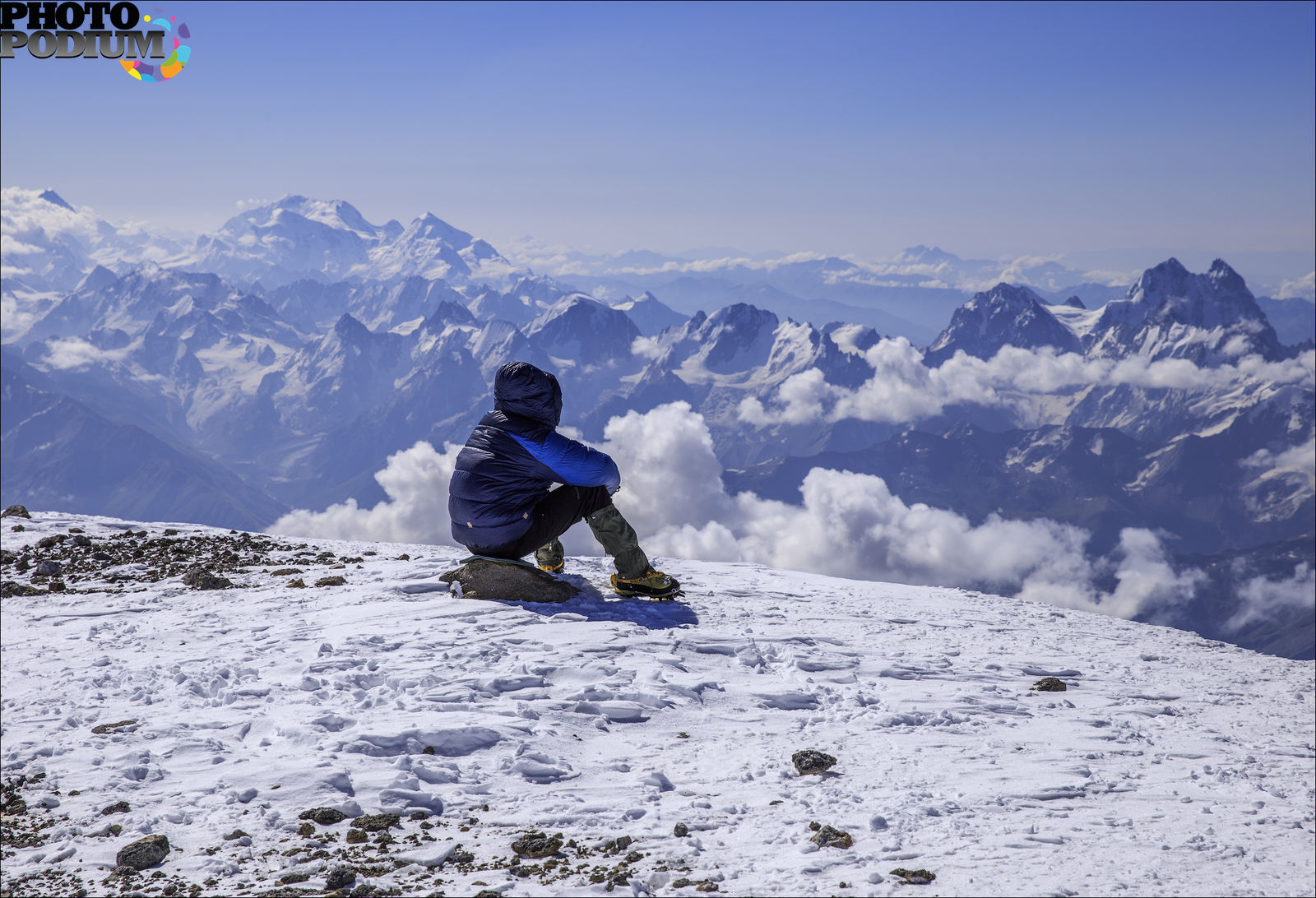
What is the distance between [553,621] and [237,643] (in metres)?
4.37

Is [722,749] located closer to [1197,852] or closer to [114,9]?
[1197,852]

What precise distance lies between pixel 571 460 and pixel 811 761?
4907 mm

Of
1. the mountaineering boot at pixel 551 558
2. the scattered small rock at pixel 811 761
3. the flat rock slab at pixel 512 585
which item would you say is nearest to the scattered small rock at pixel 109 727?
the flat rock slab at pixel 512 585

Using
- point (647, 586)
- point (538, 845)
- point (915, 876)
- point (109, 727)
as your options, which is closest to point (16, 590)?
point (109, 727)

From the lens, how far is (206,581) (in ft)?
44.8

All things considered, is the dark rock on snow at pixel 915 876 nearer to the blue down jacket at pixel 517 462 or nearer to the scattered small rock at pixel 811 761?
the scattered small rock at pixel 811 761

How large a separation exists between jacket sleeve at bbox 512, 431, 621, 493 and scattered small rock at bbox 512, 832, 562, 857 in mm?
5048

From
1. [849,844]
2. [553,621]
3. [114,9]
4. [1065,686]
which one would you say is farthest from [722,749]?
[114,9]

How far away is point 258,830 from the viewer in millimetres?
6070

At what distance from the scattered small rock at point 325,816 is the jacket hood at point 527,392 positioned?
Answer: 518 cm

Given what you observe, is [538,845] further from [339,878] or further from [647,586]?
[647,586]

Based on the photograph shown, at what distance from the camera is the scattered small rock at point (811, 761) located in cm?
687

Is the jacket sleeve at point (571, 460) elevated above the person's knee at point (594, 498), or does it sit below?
above

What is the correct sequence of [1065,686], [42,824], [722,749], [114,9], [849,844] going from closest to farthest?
[849,844] < [42,824] < [722,749] < [1065,686] < [114,9]
